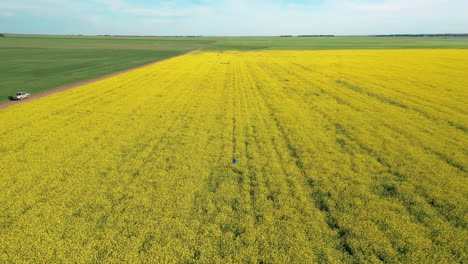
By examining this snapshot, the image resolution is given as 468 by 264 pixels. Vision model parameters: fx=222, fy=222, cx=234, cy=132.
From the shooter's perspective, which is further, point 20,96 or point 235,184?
point 20,96

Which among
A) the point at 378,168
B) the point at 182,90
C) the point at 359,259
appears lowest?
the point at 359,259

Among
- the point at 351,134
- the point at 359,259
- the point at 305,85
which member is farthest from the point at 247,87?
the point at 359,259

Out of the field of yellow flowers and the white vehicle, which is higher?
the white vehicle

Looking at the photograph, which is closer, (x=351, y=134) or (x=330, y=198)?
(x=330, y=198)

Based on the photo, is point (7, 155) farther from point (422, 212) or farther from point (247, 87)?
point (247, 87)

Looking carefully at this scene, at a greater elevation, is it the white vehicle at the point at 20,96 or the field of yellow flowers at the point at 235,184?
the white vehicle at the point at 20,96

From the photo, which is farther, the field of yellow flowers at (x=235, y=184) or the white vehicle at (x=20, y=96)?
the white vehicle at (x=20, y=96)

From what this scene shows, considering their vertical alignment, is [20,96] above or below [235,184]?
above

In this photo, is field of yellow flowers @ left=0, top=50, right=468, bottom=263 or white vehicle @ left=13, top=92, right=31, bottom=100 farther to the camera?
white vehicle @ left=13, top=92, right=31, bottom=100
